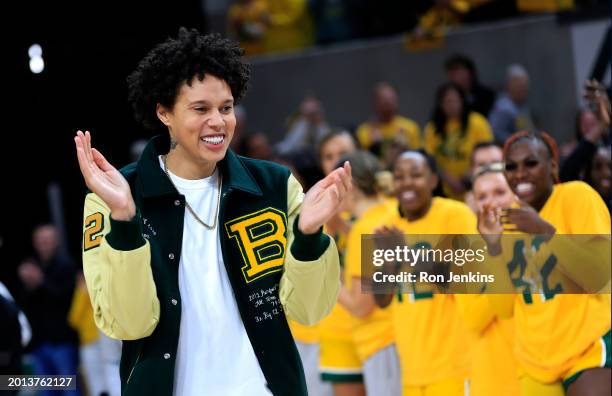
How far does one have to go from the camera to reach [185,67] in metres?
3.39

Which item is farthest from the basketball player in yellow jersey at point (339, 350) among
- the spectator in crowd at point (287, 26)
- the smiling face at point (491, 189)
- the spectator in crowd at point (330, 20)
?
the spectator in crowd at point (287, 26)

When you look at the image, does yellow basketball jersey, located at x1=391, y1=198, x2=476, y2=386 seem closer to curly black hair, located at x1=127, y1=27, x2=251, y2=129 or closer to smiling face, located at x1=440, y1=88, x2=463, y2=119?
curly black hair, located at x1=127, y1=27, x2=251, y2=129

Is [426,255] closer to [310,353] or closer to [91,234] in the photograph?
[91,234]

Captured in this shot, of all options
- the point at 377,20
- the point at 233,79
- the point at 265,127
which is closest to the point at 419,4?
the point at 377,20

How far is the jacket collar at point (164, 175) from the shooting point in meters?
3.39

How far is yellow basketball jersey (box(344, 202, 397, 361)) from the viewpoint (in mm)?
6012

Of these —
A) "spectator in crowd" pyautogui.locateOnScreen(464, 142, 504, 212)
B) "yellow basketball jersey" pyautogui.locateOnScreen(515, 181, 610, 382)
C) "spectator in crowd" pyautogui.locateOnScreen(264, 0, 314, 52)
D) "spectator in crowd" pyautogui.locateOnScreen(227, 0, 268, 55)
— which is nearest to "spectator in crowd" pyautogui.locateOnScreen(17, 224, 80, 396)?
"spectator in crowd" pyautogui.locateOnScreen(227, 0, 268, 55)

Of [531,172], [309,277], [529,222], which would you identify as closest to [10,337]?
[531,172]

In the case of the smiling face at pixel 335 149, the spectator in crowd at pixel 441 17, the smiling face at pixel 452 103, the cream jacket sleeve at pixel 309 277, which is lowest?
the cream jacket sleeve at pixel 309 277

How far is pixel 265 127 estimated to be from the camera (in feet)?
35.7

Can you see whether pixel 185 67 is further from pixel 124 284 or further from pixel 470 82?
pixel 470 82

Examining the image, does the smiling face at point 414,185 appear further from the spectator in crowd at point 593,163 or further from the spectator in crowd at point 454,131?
the spectator in crowd at point 454,131

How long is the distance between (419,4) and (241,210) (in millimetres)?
6333

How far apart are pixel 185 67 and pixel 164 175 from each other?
0.34 meters
